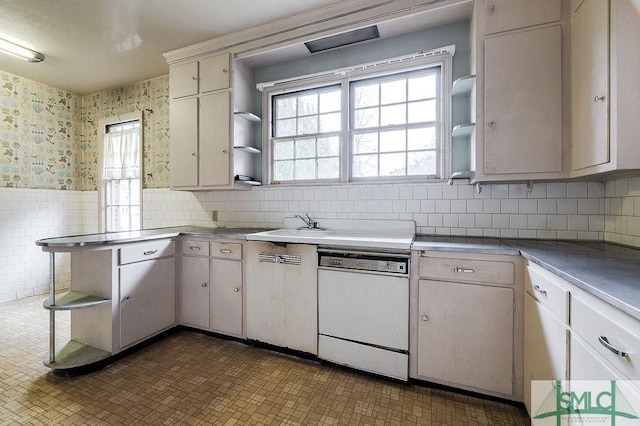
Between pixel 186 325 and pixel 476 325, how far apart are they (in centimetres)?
251

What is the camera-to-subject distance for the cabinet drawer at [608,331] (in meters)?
0.78

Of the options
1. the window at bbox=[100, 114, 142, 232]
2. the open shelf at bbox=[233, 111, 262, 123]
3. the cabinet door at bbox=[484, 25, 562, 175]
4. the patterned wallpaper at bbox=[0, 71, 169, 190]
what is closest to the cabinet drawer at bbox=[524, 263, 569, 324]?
the cabinet door at bbox=[484, 25, 562, 175]

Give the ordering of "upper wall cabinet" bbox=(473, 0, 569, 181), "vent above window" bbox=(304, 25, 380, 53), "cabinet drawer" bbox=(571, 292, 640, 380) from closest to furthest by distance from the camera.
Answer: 1. "cabinet drawer" bbox=(571, 292, 640, 380)
2. "upper wall cabinet" bbox=(473, 0, 569, 181)
3. "vent above window" bbox=(304, 25, 380, 53)

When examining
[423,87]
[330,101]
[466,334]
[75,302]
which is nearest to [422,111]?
[423,87]

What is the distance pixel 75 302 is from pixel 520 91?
3.50m

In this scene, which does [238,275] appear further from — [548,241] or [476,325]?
[548,241]

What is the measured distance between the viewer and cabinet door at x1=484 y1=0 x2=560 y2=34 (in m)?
1.78

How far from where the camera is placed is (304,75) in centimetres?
285

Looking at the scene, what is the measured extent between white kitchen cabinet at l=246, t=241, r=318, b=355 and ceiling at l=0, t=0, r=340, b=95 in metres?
2.00

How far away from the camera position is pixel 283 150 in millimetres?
3053

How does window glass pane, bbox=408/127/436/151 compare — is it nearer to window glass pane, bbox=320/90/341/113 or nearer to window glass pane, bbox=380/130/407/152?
window glass pane, bbox=380/130/407/152

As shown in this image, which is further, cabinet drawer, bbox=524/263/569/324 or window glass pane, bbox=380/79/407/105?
window glass pane, bbox=380/79/407/105

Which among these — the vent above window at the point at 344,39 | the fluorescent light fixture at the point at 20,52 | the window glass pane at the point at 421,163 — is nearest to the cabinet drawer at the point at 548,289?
the window glass pane at the point at 421,163

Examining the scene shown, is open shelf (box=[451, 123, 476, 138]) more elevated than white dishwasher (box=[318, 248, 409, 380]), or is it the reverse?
open shelf (box=[451, 123, 476, 138])
